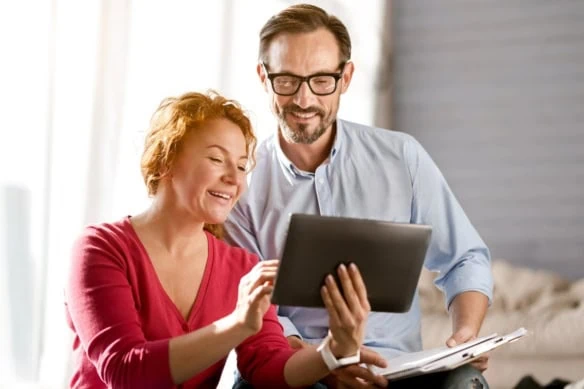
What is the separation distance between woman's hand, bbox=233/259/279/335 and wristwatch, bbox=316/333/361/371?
155 mm

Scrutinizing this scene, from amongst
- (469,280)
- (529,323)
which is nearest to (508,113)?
(529,323)

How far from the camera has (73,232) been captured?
289 cm

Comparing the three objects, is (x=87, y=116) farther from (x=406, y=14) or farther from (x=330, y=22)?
(x=406, y=14)

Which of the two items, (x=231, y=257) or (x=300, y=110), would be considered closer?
(x=231, y=257)

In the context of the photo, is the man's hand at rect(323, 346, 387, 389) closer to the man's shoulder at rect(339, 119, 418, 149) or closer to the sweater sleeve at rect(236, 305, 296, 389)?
the sweater sleeve at rect(236, 305, 296, 389)

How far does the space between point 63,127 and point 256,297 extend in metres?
1.57

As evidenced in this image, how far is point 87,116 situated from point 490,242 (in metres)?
1.94

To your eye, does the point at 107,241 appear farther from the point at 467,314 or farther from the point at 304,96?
the point at 467,314

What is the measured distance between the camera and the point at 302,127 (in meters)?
2.09

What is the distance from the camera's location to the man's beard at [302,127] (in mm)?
2074

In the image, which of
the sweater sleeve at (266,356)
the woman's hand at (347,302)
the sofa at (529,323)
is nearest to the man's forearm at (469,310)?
the sweater sleeve at (266,356)

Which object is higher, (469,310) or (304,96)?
(304,96)

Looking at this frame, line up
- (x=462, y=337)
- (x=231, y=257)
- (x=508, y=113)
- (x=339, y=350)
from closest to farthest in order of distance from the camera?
(x=339, y=350)
(x=231, y=257)
(x=462, y=337)
(x=508, y=113)

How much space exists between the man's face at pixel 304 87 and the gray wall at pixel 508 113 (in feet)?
7.06
